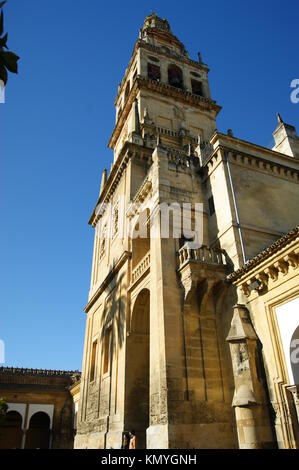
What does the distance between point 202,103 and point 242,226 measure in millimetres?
17985

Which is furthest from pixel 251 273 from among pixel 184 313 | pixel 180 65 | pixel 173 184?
pixel 180 65

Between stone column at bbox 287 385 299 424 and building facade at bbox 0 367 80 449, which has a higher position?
building facade at bbox 0 367 80 449

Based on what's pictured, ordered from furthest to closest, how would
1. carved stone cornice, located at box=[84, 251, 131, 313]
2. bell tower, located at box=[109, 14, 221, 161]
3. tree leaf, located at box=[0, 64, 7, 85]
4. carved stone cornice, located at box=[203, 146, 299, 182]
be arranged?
bell tower, located at box=[109, 14, 221, 161] < carved stone cornice, located at box=[84, 251, 131, 313] < carved stone cornice, located at box=[203, 146, 299, 182] < tree leaf, located at box=[0, 64, 7, 85]

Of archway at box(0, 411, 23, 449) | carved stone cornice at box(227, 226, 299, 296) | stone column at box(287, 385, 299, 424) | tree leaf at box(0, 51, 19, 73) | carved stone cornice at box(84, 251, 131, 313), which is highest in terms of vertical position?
carved stone cornice at box(84, 251, 131, 313)

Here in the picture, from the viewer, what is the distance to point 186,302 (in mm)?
11969

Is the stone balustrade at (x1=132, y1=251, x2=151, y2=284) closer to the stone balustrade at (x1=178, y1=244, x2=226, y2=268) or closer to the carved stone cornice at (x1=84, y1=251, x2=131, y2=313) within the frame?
the carved stone cornice at (x1=84, y1=251, x2=131, y2=313)

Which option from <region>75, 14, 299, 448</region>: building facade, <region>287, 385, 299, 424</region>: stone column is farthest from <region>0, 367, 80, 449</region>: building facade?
<region>287, 385, 299, 424</region>: stone column

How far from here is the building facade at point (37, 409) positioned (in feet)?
94.5

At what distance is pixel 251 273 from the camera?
426 inches

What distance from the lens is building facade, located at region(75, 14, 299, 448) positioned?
10109mm

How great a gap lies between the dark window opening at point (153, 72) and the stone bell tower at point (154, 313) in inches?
213

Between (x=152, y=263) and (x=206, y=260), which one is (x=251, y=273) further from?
(x=152, y=263)

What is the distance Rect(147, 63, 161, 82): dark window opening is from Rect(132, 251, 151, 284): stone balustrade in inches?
787

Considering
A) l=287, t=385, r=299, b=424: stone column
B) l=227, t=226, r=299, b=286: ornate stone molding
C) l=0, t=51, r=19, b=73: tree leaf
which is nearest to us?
l=0, t=51, r=19, b=73: tree leaf
